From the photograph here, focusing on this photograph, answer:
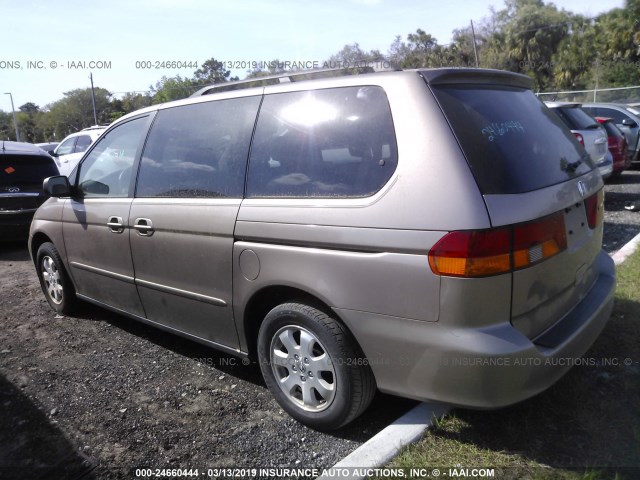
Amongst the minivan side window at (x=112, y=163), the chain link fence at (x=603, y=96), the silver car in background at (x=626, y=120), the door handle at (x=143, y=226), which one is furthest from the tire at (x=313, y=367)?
the chain link fence at (x=603, y=96)

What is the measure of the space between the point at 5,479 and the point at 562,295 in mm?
2991

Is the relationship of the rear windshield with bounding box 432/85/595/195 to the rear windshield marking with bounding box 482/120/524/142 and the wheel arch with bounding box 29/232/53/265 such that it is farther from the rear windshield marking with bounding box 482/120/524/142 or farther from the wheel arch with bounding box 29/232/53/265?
the wheel arch with bounding box 29/232/53/265

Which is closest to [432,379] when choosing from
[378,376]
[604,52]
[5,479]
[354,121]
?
[378,376]

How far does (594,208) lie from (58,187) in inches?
158

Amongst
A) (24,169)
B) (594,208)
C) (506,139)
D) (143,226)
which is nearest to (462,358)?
(506,139)

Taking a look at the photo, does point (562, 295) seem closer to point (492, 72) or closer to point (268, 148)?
point (492, 72)

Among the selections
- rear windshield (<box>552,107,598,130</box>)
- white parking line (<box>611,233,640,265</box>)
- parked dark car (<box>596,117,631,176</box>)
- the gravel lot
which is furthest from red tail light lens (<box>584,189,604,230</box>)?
parked dark car (<box>596,117,631,176</box>)

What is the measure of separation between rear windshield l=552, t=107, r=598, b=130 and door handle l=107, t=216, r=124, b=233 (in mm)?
7174

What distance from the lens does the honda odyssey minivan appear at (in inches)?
89.8

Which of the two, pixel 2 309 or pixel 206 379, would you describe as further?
pixel 2 309

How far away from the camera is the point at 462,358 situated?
7.46 ft

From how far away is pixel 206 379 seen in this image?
11.9 ft

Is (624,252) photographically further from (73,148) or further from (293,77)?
(73,148)

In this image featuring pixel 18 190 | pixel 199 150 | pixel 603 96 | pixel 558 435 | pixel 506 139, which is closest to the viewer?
pixel 506 139
